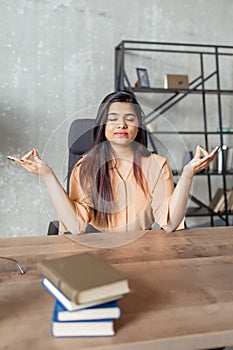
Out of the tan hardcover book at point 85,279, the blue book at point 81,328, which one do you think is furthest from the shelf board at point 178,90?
the blue book at point 81,328

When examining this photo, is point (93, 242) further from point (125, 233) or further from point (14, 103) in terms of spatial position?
point (14, 103)

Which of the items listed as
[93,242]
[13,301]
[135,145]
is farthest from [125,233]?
[13,301]

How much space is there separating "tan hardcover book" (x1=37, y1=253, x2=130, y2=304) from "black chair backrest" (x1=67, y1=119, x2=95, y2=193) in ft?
2.08

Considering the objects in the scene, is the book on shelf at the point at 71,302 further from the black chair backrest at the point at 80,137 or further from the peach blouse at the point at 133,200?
the black chair backrest at the point at 80,137

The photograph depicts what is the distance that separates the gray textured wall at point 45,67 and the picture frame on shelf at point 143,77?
Result: 7.5 inches

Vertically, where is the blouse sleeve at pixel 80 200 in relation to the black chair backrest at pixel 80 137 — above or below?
below

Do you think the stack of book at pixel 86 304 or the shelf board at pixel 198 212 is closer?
the stack of book at pixel 86 304

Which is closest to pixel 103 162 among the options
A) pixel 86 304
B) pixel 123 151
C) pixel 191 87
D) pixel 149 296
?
pixel 123 151

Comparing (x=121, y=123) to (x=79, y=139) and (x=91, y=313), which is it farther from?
(x=91, y=313)

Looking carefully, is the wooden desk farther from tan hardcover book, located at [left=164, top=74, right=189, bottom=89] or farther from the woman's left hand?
tan hardcover book, located at [left=164, top=74, right=189, bottom=89]

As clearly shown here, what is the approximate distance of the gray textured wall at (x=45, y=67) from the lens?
105 inches

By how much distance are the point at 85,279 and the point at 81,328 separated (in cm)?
8

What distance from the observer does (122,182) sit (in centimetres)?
130

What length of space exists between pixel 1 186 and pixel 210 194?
1.69 meters
